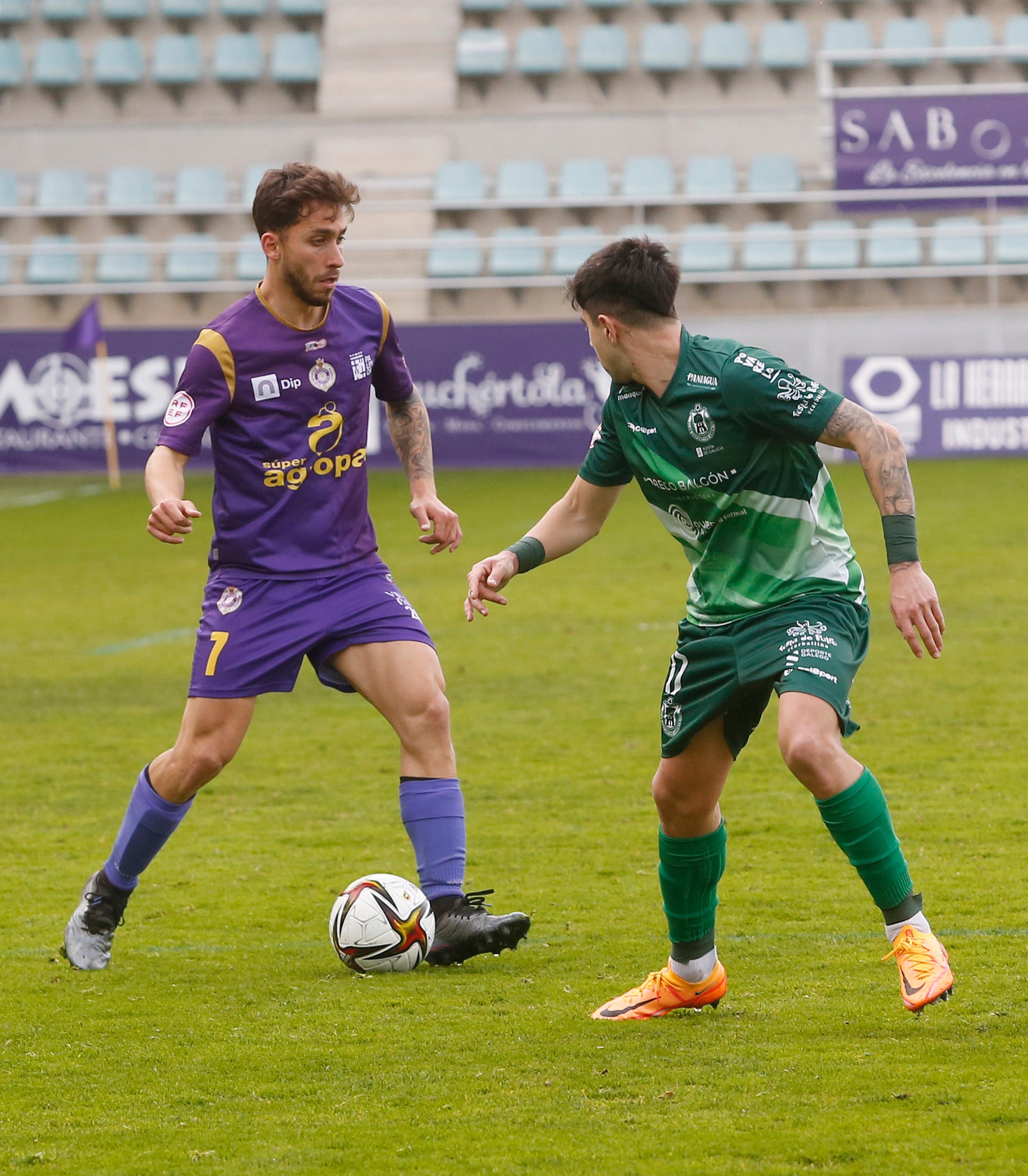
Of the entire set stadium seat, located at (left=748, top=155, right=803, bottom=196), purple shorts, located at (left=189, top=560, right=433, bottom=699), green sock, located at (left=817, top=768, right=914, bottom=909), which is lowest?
green sock, located at (left=817, top=768, right=914, bottom=909)

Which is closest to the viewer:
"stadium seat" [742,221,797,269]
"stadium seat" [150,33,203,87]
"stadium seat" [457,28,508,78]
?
"stadium seat" [742,221,797,269]

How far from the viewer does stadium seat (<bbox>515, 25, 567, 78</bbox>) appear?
79.5ft

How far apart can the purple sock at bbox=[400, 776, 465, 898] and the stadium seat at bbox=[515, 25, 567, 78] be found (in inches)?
832

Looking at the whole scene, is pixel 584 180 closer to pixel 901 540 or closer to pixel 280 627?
pixel 280 627

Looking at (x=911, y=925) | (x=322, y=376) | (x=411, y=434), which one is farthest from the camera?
(x=411, y=434)

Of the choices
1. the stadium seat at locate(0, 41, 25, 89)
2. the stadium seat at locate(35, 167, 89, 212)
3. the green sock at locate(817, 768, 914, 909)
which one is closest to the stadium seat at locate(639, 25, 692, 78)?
the stadium seat at locate(35, 167, 89, 212)

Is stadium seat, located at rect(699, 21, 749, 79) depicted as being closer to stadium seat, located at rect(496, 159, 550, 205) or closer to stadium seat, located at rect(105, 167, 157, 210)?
stadium seat, located at rect(496, 159, 550, 205)

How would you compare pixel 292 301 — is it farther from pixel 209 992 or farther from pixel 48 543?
pixel 48 543

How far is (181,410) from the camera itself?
4.48 meters

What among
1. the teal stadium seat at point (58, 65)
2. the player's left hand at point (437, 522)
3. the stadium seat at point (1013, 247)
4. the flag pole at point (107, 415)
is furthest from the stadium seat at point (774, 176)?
the player's left hand at point (437, 522)

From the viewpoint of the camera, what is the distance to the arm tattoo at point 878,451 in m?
3.63

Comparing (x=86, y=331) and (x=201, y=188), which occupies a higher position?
(x=201, y=188)

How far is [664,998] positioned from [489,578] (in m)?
1.05

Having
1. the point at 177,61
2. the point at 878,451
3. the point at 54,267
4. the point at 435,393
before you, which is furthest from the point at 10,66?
the point at 878,451
